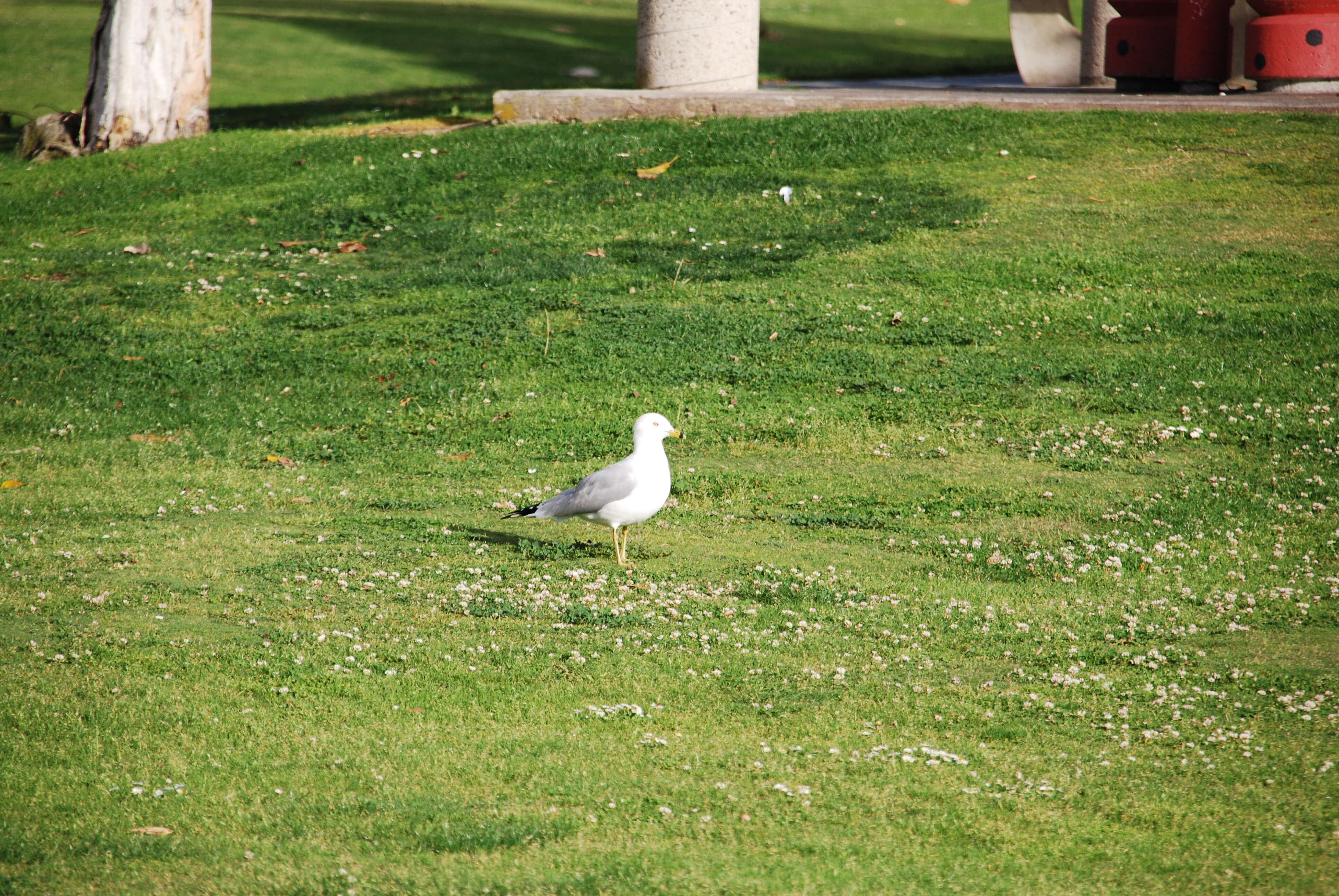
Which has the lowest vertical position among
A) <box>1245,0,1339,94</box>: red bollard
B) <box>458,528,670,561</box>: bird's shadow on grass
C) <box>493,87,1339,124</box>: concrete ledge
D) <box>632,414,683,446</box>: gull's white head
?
<box>458,528,670,561</box>: bird's shadow on grass

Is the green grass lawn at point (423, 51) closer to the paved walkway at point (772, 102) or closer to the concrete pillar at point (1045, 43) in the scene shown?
the paved walkway at point (772, 102)

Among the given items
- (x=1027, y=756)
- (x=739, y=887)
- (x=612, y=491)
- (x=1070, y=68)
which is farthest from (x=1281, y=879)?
(x=1070, y=68)

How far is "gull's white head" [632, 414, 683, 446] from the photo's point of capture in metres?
9.06

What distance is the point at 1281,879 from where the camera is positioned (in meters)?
5.31

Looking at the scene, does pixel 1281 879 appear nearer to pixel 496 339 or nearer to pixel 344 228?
pixel 496 339

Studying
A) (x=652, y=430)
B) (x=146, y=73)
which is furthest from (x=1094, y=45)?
(x=652, y=430)

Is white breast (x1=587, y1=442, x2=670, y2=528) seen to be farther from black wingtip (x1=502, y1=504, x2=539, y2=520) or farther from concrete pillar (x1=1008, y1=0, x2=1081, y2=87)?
concrete pillar (x1=1008, y1=0, x2=1081, y2=87)

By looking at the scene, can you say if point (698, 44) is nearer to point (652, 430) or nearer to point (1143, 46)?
point (1143, 46)

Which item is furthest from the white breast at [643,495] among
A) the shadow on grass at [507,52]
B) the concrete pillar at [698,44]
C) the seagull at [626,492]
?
the shadow on grass at [507,52]

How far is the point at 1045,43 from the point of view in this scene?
2269 cm

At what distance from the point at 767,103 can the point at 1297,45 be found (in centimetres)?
722

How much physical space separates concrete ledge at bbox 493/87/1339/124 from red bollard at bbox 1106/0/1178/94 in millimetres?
483

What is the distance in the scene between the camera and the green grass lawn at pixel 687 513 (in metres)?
5.79

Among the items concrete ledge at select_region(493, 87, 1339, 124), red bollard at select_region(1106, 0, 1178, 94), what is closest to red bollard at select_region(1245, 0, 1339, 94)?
concrete ledge at select_region(493, 87, 1339, 124)
